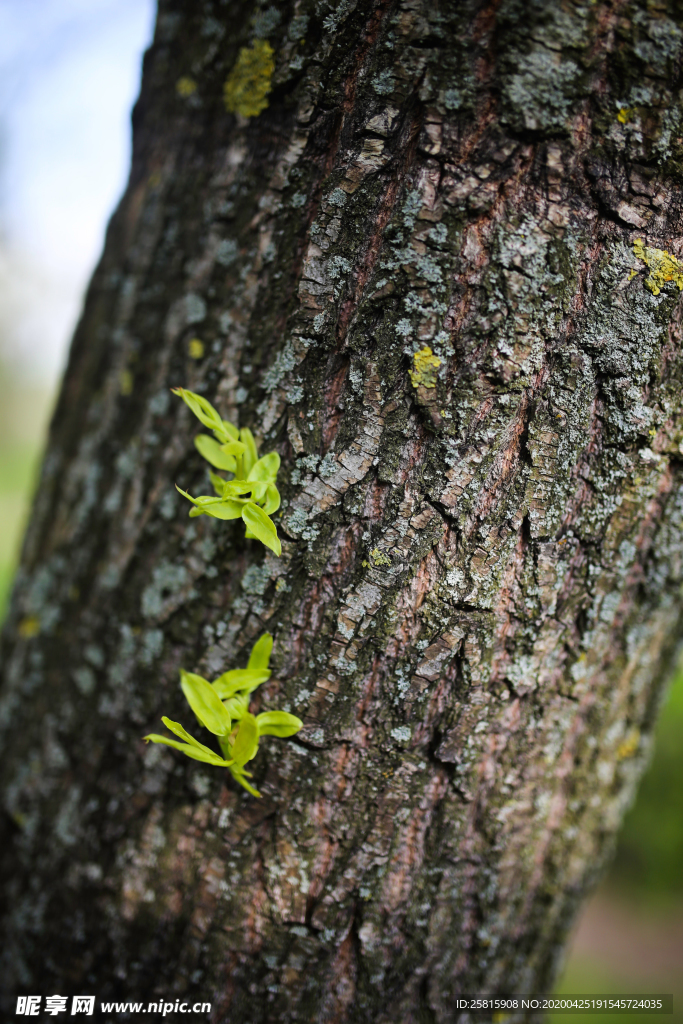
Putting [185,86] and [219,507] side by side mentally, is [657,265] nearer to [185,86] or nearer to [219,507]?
[219,507]

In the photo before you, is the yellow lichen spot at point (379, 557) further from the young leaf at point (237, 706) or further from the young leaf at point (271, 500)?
the young leaf at point (237, 706)

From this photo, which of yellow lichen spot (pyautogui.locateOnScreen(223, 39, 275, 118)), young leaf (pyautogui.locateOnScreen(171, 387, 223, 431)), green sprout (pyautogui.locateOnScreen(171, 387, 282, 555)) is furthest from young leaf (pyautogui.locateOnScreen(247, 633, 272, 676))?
yellow lichen spot (pyautogui.locateOnScreen(223, 39, 275, 118))

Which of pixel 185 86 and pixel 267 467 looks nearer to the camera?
pixel 267 467

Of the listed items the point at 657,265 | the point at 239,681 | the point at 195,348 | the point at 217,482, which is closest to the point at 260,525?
the point at 217,482

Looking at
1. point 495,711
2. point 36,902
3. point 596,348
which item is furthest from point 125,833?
point 596,348

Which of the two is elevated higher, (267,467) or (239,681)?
(267,467)

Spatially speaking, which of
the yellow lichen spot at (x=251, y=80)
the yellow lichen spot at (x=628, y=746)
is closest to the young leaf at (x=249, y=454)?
the yellow lichen spot at (x=251, y=80)
